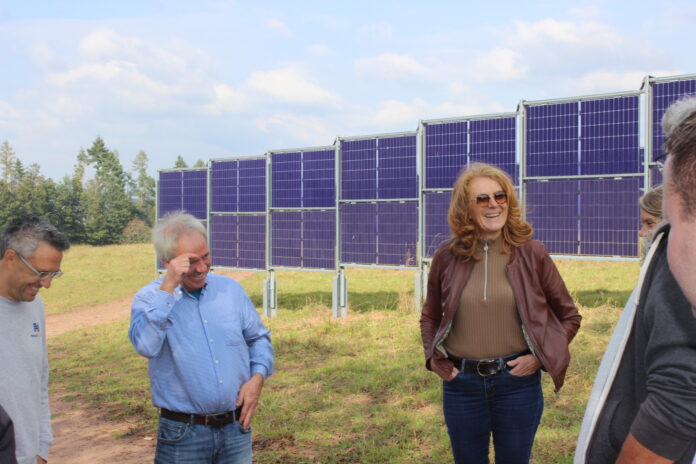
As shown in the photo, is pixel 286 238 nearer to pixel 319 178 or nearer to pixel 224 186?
pixel 319 178

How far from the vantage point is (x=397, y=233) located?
Answer: 12.4 meters

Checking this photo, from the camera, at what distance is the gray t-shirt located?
2.89 m

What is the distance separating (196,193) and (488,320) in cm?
1353

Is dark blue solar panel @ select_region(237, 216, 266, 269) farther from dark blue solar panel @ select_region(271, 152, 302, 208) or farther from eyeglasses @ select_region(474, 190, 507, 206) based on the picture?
eyeglasses @ select_region(474, 190, 507, 206)

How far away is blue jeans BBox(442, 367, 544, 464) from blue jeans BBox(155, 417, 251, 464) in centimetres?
118

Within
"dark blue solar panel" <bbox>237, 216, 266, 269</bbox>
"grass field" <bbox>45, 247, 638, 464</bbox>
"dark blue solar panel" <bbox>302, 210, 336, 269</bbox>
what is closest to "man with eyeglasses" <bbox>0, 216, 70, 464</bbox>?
"grass field" <bbox>45, 247, 638, 464</bbox>

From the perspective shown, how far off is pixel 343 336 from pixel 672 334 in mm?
9623

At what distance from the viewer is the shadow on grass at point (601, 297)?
12.6 metres

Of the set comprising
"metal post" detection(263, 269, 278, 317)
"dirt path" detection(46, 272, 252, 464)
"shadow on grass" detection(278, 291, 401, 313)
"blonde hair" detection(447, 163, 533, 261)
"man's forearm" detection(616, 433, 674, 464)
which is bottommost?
"dirt path" detection(46, 272, 252, 464)

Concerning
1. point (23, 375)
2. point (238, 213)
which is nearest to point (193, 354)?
point (23, 375)

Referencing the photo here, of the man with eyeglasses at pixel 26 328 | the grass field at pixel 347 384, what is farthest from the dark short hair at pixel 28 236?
the grass field at pixel 347 384

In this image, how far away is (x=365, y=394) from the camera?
7371mm

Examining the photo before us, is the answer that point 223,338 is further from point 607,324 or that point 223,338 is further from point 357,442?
point 607,324

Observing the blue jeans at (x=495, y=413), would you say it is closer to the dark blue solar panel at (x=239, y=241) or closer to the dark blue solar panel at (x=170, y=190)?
the dark blue solar panel at (x=239, y=241)
